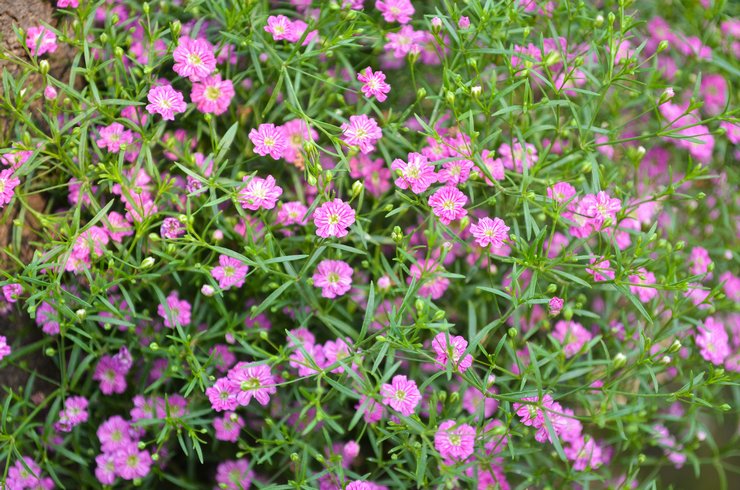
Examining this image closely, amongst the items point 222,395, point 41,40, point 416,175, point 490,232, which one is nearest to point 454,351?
point 490,232

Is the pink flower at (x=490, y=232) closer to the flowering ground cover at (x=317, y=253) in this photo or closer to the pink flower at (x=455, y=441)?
the flowering ground cover at (x=317, y=253)

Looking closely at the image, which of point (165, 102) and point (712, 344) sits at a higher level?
point (165, 102)

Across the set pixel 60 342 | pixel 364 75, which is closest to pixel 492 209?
pixel 364 75

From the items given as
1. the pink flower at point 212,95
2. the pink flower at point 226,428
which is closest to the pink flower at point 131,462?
the pink flower at point 226,428

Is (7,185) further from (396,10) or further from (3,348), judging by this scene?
(396,10)

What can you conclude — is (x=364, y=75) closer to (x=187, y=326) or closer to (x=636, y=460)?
(x=187, y=326)
